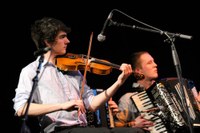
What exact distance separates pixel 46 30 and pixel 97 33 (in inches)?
72.4

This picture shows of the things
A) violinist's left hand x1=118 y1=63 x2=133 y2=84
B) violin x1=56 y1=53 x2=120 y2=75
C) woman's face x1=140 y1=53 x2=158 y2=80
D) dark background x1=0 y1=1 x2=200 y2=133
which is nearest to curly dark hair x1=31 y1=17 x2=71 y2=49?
violin x1=56 y1=53 x2=120 y2=75

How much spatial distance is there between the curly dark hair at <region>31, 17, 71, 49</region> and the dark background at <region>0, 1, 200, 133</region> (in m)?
0.99

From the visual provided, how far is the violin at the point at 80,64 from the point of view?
325 cm

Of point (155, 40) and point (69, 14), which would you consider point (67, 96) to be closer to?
point (69, 14)

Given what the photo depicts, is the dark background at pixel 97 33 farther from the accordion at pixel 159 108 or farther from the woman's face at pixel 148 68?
the accordion at pixel 159 108

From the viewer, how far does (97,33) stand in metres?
5.02

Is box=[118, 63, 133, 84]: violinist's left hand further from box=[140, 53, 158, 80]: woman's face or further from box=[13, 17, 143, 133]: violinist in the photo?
box=[140, 53, 158, 80]: woman's face

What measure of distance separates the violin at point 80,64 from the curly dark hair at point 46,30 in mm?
220

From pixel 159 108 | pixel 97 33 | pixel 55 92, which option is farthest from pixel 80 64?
pixel 97 33

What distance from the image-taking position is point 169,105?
12.4 ft

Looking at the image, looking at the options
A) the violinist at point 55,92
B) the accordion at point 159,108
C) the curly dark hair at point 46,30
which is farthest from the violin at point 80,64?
the accordion at point 159,108

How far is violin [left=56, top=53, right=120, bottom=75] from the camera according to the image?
3.25m

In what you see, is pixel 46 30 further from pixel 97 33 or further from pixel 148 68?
pixel 97 33

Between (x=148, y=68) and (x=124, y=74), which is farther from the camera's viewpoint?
(x=148, y=68)
